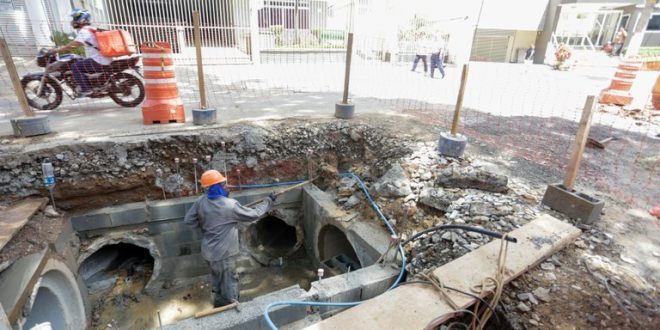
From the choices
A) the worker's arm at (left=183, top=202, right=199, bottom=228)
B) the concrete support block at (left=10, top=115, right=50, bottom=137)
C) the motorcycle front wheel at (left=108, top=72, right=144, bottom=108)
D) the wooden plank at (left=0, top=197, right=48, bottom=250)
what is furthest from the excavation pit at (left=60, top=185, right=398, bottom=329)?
the motorcycle front wheel at (left=108, top=72, right=144, bottom=108)

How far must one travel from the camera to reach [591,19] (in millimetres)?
21656

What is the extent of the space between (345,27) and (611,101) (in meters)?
11.9

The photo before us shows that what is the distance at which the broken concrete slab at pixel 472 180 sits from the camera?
4160 millimetres

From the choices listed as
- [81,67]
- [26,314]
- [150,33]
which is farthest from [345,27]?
[26,314]

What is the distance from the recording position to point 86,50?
5965mm

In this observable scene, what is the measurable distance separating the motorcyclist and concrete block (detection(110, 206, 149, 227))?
2847 millimetres

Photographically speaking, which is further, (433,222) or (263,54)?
(263,54)

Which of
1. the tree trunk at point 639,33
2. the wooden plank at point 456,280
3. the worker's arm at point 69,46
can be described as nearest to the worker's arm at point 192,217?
the wooden plank at point 456,280

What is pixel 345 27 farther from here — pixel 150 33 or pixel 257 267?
pixel 257 267

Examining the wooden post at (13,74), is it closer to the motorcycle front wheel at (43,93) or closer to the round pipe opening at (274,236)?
the motorcycle front wheel at (43,93)

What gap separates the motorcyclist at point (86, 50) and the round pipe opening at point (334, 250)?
5.13 meters

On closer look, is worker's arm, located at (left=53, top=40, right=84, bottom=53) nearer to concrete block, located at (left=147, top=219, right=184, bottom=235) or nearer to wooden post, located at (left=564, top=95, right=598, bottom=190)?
concrete block, located at (left=147, top=219, right=184, bottom=235)

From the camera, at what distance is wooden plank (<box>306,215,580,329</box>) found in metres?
2.40

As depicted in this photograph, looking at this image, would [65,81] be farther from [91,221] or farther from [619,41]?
[619,41]
